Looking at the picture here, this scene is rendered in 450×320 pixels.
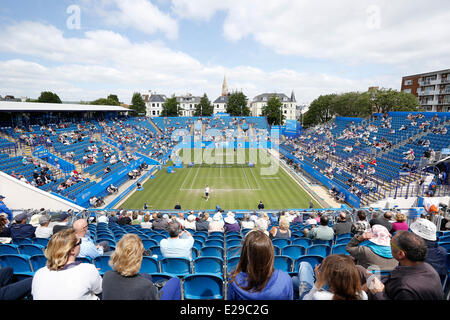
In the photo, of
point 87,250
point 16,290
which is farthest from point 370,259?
point 87,250

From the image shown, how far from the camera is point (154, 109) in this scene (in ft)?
359

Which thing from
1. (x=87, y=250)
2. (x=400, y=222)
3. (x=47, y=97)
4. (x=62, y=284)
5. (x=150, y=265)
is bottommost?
(x=150, y=265)

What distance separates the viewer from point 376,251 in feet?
13.9

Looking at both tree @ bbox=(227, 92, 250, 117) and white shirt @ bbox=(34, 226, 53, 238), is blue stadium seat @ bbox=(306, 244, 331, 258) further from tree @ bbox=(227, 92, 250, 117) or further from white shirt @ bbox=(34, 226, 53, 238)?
tree @ bbox=(227, 92, 250, 117)

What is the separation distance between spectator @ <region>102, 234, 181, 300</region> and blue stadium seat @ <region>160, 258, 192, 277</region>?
2.38 m

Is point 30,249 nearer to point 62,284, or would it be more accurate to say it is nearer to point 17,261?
point 17,261

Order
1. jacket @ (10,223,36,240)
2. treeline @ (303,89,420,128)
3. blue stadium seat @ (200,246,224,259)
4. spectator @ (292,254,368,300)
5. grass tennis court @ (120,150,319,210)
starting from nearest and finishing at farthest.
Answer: spectator @ (292,254,368,300) < blue stadium seat @ (200,246,224,259) < jacket @ (10,223,36,240) < grass tennis court @ (120,150,319,210) < treeline @ (303,89,420,128)

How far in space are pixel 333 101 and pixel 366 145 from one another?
48.7 m

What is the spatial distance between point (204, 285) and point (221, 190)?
71.1ft

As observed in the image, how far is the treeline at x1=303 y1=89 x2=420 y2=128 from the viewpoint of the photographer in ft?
173

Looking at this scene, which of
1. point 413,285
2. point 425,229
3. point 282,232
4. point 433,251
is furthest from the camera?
point 282,232

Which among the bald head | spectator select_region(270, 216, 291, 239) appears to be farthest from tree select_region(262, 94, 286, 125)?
the bald head

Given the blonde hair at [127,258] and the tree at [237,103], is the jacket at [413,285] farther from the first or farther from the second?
the tree at [237,103]

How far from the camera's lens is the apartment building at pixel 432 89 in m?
62.2
